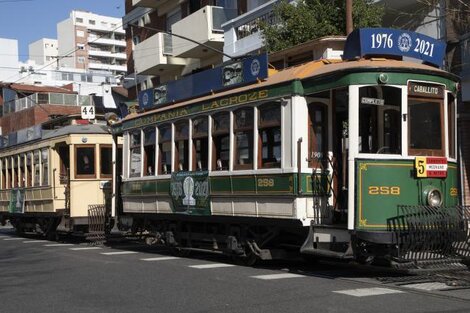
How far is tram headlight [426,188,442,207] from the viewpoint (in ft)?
32.0

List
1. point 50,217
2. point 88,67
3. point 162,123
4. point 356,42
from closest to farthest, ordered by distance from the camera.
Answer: point 356,42, point 162,123, point 50,217, point 88,67

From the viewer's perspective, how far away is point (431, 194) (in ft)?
32.1

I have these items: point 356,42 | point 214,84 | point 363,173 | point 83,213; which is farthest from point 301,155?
point 83,213

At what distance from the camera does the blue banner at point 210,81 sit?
38.2ft

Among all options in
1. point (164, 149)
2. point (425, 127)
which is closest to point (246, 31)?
point (164, 149)

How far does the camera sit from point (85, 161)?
18625 mm

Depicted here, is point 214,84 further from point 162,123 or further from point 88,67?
point 88,67

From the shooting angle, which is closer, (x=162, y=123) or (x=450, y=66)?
(x=162, y=123)

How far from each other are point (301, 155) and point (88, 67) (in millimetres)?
110358

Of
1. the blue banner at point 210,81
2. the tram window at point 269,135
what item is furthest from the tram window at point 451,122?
the blue banner at point 210,81

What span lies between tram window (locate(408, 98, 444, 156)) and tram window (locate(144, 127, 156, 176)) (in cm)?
653

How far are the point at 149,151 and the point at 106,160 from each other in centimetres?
447

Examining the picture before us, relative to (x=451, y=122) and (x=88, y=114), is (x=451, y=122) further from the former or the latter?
(x=88, y=114)

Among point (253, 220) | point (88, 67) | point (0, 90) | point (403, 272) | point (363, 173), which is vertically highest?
point (88, 67)
